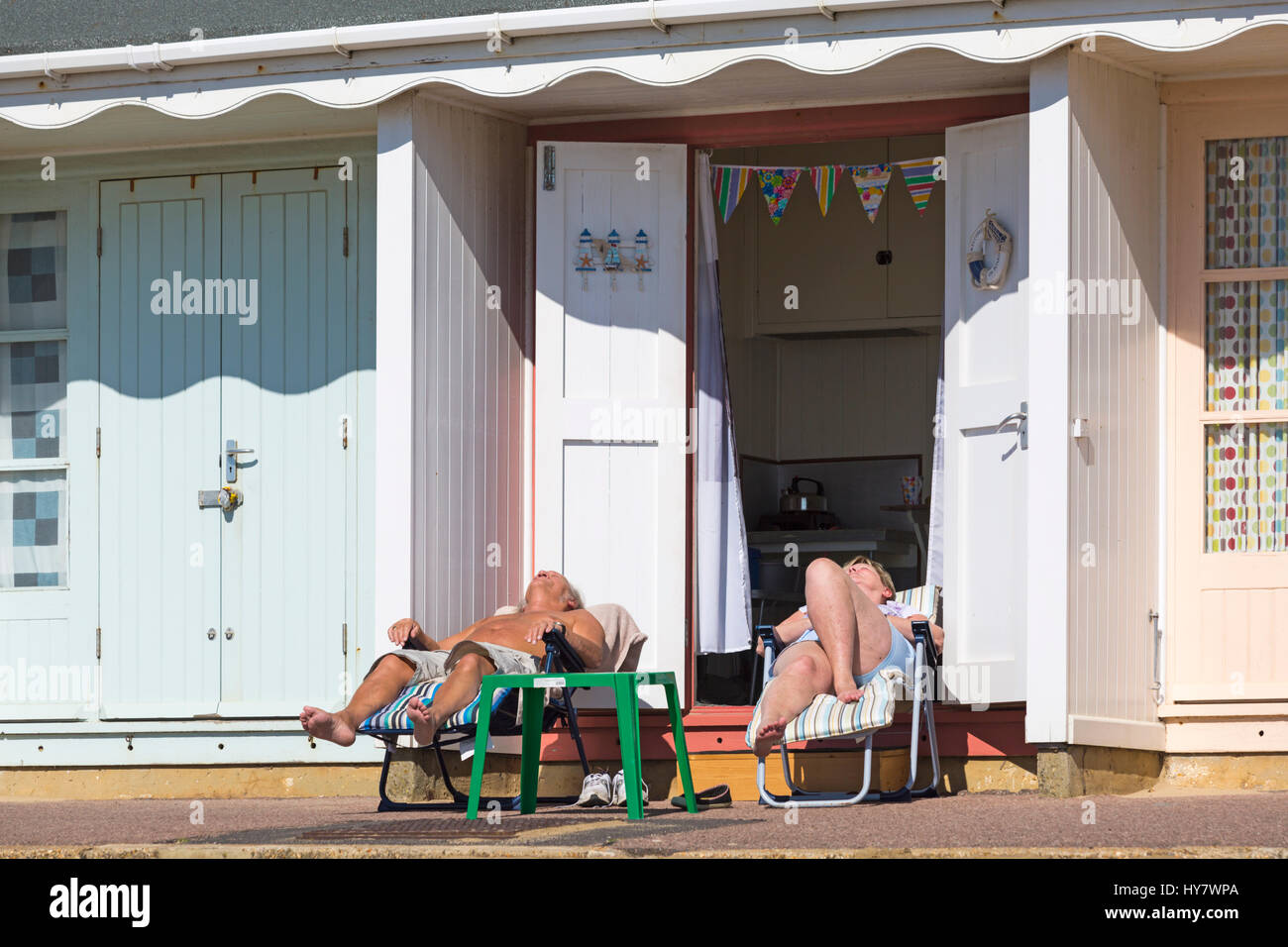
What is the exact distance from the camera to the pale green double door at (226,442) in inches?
297

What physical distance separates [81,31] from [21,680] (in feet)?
8.52

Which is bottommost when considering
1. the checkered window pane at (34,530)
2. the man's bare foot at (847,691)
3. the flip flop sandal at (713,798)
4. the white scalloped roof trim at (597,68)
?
the flip flop sandal at (713,798)

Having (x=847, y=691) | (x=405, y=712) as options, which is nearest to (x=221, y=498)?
(x=405, y=712)

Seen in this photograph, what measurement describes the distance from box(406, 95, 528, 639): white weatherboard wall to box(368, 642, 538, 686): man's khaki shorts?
0.35 metres

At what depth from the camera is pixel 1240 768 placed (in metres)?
6.66

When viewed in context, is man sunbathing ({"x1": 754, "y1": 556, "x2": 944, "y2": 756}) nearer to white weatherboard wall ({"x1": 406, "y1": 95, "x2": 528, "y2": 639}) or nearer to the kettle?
white weatherboard wall ({"x1": 406, "y1": 95, "x2": 528, "y2": 639})

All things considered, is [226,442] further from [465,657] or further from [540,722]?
[540,722]

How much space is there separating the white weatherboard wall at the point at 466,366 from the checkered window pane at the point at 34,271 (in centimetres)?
185

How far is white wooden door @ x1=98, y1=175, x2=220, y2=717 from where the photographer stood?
7625 mm

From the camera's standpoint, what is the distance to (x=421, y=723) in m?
5.74

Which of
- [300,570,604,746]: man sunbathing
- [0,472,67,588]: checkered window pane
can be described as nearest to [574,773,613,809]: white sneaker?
[300,570,604,746]: man sunbathing

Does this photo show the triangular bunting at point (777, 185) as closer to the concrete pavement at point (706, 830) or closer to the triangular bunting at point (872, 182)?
the triangular bunting at point (872, 182)

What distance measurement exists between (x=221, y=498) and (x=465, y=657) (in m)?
1.89

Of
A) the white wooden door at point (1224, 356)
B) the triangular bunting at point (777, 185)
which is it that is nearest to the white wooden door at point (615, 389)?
the triangular bunting at point (777, 185)
